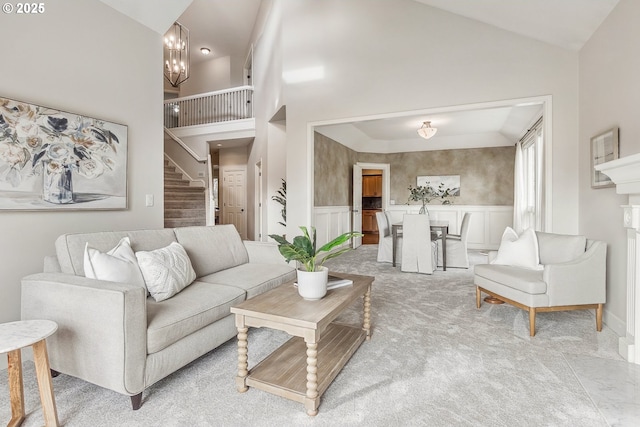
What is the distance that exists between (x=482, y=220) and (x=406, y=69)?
4.41 metres

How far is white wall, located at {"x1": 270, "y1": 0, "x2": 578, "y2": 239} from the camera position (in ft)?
11.5

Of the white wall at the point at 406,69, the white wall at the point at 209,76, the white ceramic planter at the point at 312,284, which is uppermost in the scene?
the white wall at the point at 209,76

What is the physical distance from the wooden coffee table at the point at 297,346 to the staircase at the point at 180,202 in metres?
4.41

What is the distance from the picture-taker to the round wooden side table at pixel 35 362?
1.36 metres

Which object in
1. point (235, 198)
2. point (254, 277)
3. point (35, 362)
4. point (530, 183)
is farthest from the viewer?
point (235, 198)

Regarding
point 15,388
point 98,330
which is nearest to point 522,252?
point 98,330

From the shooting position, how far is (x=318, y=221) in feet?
19.6

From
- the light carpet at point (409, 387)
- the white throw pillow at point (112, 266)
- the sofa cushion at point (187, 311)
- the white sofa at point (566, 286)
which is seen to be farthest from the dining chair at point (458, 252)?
the white throw pillow at point (112, 266)

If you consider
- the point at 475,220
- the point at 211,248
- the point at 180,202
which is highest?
the point at 180,202

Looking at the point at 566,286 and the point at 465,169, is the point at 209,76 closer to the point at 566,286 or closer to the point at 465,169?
the point at 465,169

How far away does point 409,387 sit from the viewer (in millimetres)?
1802

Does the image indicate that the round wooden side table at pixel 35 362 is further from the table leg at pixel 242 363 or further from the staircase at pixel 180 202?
the staircase at pixel 180 202

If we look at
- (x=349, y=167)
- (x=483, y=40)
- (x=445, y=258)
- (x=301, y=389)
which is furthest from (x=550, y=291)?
(x=349, y=167)

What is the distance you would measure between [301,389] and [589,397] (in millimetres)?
1570
